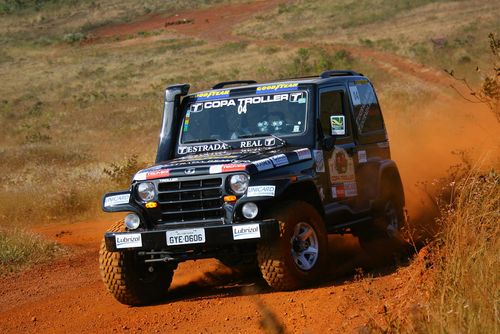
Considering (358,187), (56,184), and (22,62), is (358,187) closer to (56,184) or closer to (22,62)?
(56,184)

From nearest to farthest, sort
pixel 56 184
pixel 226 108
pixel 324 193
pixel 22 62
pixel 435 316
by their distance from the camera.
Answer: pixel 435 316 → pixel 324 193 → pixel 226 108 → pixel 56 184 → pixel 22 62

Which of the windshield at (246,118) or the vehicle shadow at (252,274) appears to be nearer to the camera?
the vehicle shadow at (252,274)

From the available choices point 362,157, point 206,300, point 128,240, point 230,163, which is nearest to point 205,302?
point 206,300

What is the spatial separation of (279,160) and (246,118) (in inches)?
44.7

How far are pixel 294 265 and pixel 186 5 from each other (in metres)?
73.8

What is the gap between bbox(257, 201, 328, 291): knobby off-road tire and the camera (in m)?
7.43

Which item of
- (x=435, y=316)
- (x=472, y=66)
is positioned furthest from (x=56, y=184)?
(x=472, y=66)

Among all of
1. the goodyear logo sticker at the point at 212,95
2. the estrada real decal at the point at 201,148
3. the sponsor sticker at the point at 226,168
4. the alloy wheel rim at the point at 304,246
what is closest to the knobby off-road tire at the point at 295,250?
the alloy wheel rim at the point at 304,246

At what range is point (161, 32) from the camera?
2753 inches

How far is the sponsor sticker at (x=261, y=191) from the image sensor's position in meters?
7.39

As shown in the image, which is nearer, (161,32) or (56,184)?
(56,184)

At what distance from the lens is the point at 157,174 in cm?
793

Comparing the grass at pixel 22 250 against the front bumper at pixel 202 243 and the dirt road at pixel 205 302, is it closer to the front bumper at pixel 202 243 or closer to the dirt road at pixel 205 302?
the dirt road at pixel 205 302

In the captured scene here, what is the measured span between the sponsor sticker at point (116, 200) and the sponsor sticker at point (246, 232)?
43.3 inches
